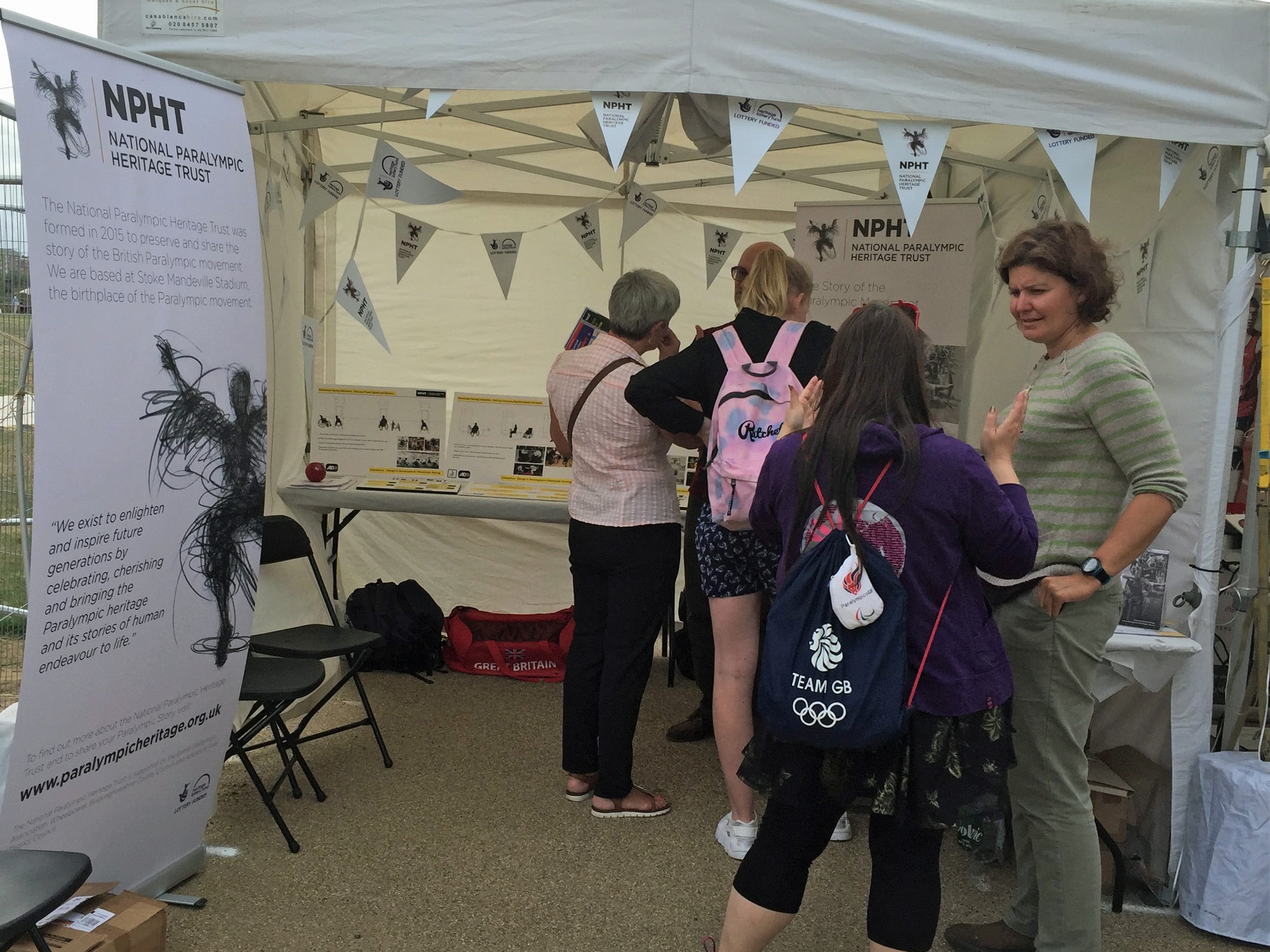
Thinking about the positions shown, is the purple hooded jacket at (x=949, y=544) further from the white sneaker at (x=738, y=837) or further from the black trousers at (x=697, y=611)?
the black trousers at (x=697, y=611)

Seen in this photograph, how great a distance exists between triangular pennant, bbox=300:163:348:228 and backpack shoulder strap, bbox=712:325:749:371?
5.47 ft

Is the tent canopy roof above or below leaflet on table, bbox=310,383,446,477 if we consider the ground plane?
above

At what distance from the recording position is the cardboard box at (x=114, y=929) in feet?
5.97

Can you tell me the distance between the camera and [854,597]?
146 centimetres

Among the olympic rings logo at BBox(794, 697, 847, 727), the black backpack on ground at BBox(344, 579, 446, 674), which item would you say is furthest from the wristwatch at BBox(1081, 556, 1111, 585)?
the black backpack on ground at BBox(344, 579, 446, 674)

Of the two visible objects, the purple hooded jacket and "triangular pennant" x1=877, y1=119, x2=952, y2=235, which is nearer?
the purple hooded jacket

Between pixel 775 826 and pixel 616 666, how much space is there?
117cm

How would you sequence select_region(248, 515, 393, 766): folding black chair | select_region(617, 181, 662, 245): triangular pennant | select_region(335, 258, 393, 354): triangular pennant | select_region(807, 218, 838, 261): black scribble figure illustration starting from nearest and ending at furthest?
→ 1. select_region(248, 515, 393, 766): folding black chair
2. select_region(335, 258, 393, 354): triangular pennant
3. select_region(807, 218, 838, 261): black scribble figure illustration
4. select_region(617, 181, 662, 245): triangular pennant

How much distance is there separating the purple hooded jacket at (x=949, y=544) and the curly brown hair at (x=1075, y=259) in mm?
538

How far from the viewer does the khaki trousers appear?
6.38ft

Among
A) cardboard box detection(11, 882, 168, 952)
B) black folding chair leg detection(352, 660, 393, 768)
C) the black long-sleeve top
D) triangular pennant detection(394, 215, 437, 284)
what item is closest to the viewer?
cardboard box detection(11, 882, 168, 952)

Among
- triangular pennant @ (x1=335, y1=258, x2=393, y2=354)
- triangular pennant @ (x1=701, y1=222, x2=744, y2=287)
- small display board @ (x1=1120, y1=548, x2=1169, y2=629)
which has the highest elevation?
triangular pennant @ (x1=701, y1=222, x2=744, y2=287)

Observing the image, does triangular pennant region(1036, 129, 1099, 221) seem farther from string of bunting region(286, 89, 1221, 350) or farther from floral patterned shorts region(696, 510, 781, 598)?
floral patterned shorts region(696, 510, 781, 598)

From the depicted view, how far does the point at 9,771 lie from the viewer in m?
1.83
